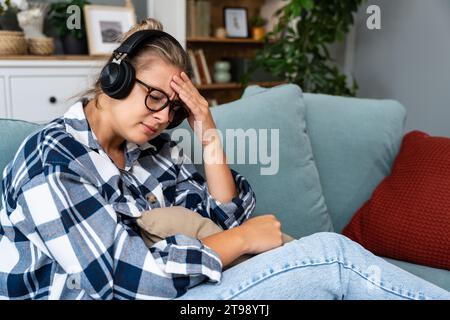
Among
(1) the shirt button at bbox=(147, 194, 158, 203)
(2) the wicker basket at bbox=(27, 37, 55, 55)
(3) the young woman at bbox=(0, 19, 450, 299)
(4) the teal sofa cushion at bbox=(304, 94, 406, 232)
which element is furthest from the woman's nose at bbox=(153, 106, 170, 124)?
(2) the wicker basket at bbox=(27, 37, 55, 55)

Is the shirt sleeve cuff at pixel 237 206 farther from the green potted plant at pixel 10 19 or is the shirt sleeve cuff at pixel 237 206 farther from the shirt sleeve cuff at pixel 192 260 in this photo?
the green potted plant at pixel 10 19

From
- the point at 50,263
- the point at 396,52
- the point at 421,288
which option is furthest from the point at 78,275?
the point at 396,52

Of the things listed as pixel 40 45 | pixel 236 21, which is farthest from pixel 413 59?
pixel 40 45

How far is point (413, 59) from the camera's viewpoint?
10.4ft

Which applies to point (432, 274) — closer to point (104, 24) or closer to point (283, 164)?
point (283, 164)

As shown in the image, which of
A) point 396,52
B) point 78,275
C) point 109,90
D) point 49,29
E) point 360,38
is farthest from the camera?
point 360,38

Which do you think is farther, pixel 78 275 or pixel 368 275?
pixel 368 275

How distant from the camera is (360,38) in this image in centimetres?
367

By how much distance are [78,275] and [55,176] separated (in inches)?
6.9

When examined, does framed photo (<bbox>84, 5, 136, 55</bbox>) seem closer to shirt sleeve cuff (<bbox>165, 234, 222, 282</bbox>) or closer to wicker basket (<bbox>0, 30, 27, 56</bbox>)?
wicker basket (<bbox>0, 30, 27, 56</bbox>)

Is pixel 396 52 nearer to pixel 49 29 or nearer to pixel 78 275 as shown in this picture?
pixel 49 29

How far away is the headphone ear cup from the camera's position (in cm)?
100

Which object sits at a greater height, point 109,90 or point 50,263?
point 109,90

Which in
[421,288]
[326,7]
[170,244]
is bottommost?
[421,288]
